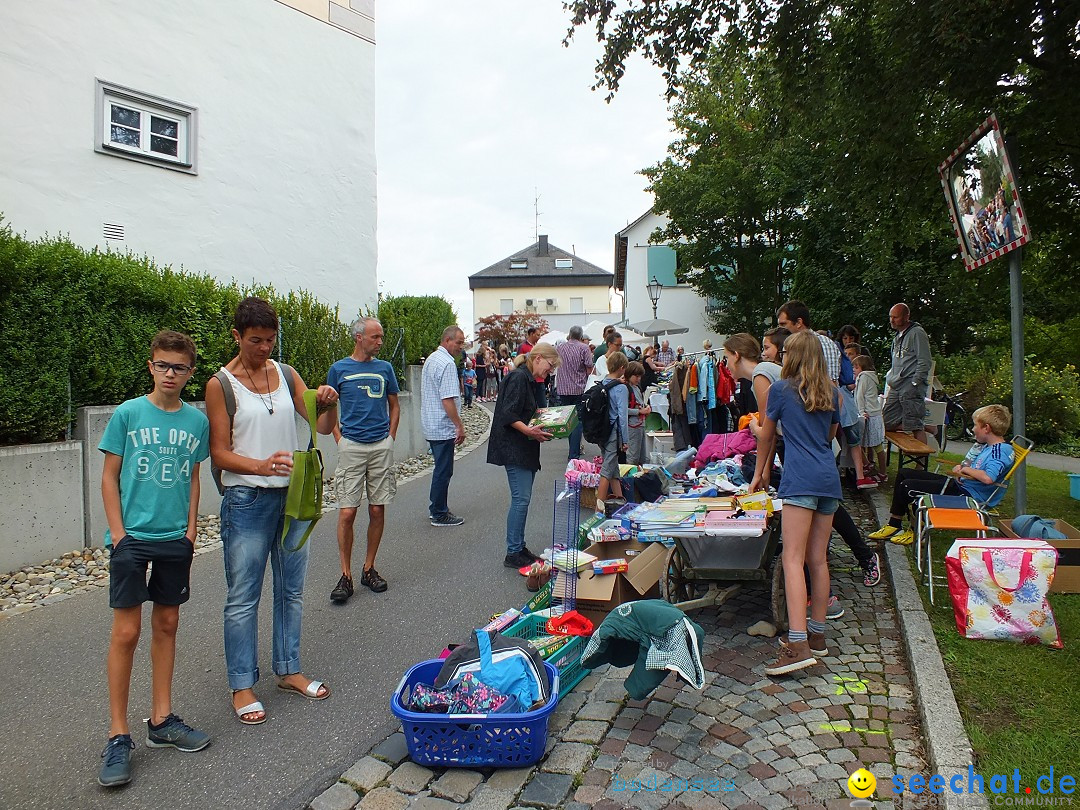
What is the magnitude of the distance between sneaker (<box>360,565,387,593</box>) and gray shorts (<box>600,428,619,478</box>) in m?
2.70

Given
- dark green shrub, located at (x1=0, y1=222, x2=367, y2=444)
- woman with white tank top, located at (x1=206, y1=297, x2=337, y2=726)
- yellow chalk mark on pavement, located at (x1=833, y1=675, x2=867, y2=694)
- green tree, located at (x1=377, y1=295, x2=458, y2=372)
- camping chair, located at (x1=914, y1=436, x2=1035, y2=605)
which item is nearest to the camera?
woman with white tank top, located at (x1=206, y1=297, x2=337, y2=726)

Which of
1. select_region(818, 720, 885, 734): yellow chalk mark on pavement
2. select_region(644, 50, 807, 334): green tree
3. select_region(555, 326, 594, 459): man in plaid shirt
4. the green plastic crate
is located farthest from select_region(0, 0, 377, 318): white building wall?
select_region(644, 50, 807, 334): green tree

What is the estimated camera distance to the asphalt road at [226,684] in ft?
10.6

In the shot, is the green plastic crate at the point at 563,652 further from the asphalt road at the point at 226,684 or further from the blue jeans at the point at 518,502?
the blue jeans at the point at 518,502

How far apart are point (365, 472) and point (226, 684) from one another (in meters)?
2.02

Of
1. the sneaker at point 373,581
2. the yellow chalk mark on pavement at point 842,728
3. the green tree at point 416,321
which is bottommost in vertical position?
the yellow chalk mark on pavement at point 842,728

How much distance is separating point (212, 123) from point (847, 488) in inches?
435

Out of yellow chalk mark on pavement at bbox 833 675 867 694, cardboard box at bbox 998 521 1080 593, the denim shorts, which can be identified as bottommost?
yellow chalk mark on pavement at bbox 833 675 867 694

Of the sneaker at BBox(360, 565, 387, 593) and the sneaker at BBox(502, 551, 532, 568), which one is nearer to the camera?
the sneaker at BBox(360, 565, 387, 593)

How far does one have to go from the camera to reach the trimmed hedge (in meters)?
6.58

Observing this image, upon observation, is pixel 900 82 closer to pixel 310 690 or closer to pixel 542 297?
pixel 310 690

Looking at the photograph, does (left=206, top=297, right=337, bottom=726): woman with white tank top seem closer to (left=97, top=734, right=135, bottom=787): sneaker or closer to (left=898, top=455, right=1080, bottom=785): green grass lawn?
(left=97, top=734, right=135, bottom=787): sneaker

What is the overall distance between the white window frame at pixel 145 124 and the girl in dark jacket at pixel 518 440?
25.5 ft

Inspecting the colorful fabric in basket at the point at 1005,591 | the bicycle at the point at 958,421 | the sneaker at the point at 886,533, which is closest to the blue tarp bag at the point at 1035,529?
the colorful fabric in basket at the point at 1005,591
